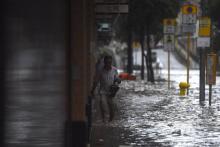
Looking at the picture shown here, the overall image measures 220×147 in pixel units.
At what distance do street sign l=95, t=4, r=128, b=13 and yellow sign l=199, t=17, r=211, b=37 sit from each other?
2.55 m

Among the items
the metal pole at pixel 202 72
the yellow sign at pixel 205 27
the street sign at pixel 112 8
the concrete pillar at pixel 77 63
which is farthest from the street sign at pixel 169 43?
the concrete pillar at pixel 77 63

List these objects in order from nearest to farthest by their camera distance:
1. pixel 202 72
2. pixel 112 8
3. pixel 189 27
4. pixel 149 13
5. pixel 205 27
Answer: pixel 112 8
pixel 205 27
pixel 202 72
pixel 189 27
pixel 149 13

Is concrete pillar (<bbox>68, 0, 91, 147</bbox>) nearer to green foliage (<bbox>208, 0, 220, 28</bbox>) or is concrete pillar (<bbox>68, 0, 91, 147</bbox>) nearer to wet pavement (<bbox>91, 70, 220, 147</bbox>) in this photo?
wet pavement (<bbox>91, 70, 220, 147</bbox>)

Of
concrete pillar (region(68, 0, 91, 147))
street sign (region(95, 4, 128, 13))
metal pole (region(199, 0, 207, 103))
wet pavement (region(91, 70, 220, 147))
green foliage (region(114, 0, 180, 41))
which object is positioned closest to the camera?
concrete pillar (region(68, 0, 91, 147))

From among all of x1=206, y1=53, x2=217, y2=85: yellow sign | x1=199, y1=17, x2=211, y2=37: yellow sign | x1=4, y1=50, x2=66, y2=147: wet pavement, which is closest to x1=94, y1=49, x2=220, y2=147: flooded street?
x1=206, y1=53, x2=217, y2=85: yellow sign

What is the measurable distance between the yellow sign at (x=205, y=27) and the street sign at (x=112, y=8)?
8.36ft

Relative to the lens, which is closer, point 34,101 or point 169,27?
point 34,101

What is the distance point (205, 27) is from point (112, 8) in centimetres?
305

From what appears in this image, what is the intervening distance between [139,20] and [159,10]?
1886mm

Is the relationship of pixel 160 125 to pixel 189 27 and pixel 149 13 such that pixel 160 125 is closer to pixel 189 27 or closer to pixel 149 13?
pixel 189 27

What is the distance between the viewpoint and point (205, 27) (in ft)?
75.4

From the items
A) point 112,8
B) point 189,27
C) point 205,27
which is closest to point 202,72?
point 205,27

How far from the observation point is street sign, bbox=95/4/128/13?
22.0 m

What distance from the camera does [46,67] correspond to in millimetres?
Result: 9695
